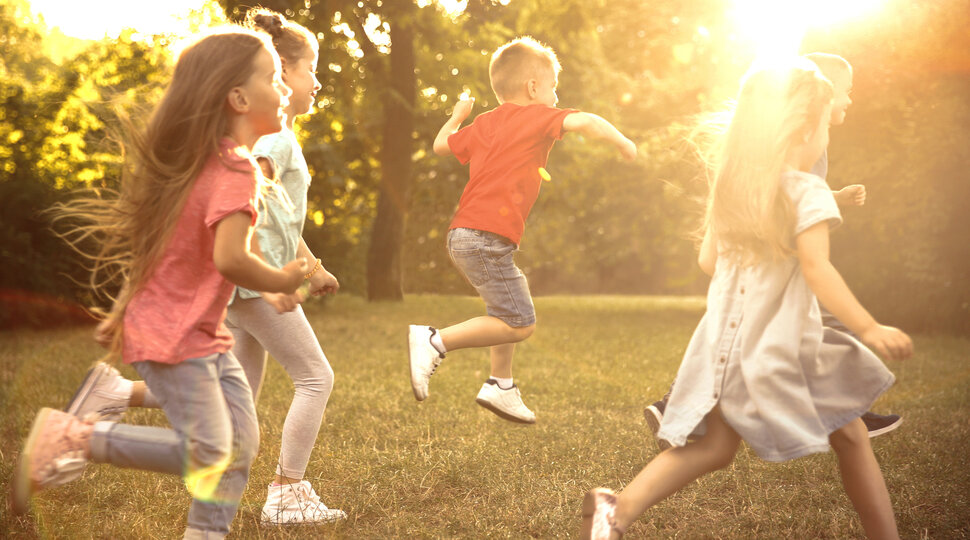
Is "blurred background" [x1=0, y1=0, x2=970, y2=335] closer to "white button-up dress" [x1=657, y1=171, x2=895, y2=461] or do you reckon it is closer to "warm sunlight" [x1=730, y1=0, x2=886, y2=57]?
"warm sunlight" [x1=730, y1=0, x2=886, y2=57]

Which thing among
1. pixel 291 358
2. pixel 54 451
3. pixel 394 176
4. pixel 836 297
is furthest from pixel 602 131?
pixel 394 176

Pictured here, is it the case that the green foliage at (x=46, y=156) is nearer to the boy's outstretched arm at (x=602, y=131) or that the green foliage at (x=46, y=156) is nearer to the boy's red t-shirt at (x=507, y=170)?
the boy's red t-shirt at (x=507, y=170)

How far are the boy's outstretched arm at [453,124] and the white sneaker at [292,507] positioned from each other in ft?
5.89

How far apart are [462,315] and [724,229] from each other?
12.5 metres

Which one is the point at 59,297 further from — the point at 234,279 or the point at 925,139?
the point at 925,139

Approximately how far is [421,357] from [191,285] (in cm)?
196

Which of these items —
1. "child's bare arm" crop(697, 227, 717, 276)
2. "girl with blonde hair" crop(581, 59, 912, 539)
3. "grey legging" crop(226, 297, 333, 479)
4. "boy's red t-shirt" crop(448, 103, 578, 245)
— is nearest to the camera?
"girl with blonde hair" crop(581, 59, 912, 539)

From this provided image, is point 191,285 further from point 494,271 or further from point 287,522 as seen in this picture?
point 494,271

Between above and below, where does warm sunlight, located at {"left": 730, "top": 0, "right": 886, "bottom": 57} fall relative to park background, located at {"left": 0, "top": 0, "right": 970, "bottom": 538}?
above

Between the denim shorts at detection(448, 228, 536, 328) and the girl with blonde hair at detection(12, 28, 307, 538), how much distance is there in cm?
174

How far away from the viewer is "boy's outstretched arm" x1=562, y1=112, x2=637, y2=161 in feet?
11.9

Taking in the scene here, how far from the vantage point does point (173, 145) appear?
2.62 meters

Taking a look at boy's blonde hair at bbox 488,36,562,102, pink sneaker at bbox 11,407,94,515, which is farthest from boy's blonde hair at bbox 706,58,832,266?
pink sneaker at bbox 11,407,94,515

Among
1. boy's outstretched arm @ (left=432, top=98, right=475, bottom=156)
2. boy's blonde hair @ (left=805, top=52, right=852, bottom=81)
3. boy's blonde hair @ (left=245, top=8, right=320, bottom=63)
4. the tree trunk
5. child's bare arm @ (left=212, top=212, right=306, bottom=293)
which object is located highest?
boy's blonde hair @ (left=245, top=8, right=320, bottom=63)
